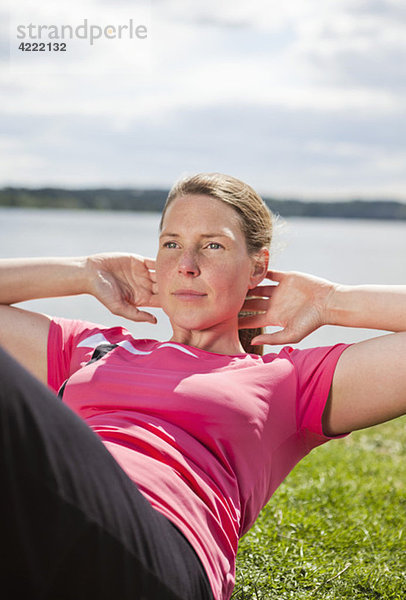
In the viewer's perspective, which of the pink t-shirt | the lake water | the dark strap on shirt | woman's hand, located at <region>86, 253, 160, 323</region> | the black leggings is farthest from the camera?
the lake water

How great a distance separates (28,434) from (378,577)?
210 centimetres

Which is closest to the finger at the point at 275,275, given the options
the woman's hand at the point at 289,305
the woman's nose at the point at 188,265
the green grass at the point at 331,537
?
the woman's hand at the point at 289,305

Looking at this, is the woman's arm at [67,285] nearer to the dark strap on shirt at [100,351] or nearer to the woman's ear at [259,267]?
the dark strap on shirt at [100,351]

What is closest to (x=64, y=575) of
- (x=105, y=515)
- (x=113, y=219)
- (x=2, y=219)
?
(x=105, y=515)

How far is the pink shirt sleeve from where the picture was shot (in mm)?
2189

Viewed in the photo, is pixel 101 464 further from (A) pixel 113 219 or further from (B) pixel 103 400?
(A) pixel 113 219

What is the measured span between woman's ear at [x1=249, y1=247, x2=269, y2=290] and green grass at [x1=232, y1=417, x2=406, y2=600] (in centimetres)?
125

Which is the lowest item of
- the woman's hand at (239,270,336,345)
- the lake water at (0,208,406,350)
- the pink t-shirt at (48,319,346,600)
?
the lake water at (0,208,406,350)

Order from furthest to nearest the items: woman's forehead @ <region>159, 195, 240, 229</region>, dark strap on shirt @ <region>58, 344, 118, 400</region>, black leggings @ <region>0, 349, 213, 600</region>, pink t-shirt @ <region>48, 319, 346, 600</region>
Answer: woman's forehead @ <region>159, 195, 240, 229</region>, dark strap on shirt @ <region>58, 344, 118, 400</region>, pink t-shirt @ <region>48, 319, 346, 600</region>, black leggings @ <region>0, 349, 213, 600</region>

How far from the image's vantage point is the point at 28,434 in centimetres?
128

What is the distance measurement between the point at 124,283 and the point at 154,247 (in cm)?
467

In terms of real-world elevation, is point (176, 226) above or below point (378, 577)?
above

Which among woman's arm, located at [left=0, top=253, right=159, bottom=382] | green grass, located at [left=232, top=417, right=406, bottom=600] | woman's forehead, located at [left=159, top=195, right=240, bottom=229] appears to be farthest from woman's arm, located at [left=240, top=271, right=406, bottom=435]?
green grass, located at [left=232, top=417, right=406, bottom=600]

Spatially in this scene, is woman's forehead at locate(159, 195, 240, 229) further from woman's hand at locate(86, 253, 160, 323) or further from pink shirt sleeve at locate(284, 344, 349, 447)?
pink shirt sleeve at locate(284, 344, 349, 447)
